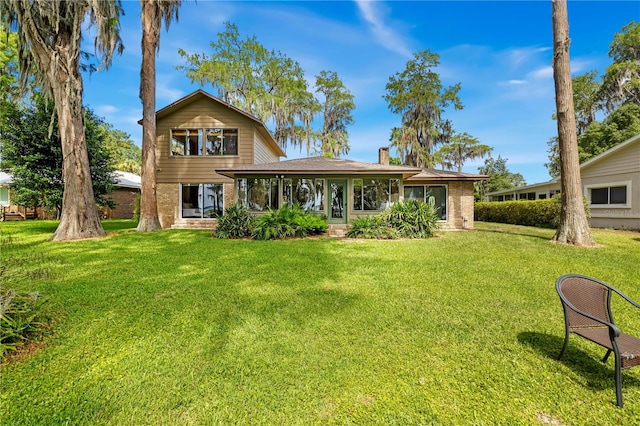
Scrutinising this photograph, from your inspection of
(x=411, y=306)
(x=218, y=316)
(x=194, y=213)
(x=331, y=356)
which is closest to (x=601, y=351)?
A: (x=411, y=306)

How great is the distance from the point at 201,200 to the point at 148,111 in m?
4.43

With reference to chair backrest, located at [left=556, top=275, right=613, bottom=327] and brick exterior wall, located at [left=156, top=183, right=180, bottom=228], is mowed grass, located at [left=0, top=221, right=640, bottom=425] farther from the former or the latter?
brick exterior wall, located at [left=156, top=183, right=180, bottom=228]

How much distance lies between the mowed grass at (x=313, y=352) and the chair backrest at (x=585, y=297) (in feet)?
1.44

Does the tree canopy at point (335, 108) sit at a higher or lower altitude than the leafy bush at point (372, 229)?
higher

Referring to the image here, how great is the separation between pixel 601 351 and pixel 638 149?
50.1 feet

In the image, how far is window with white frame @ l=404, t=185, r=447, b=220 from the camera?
Result: 45.9 feet

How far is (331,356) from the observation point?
8.68ft

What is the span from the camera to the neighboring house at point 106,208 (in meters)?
18.4

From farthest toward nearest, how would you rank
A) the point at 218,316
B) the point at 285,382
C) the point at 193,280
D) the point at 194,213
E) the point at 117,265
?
the point at 194,213, the point at 117,265, the point at 193,280, the point at 218,316, the point at 285,382

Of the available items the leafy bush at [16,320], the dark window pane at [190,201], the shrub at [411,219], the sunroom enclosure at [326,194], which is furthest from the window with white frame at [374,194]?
the leafy bush at [16,320]

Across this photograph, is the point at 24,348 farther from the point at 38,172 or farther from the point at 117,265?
the point at 38,172

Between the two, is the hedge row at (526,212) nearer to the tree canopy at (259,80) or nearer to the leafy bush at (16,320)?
the leafy bush at (16,320)

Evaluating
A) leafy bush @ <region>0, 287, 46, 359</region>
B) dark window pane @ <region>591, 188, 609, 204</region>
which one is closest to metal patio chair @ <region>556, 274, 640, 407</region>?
leafy bush @ <region>0, 287, 46, 359</region>

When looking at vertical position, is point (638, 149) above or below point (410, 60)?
below
